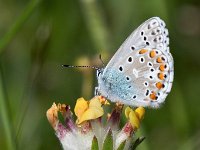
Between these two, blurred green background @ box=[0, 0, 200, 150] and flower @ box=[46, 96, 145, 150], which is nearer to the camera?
flower @ box=[46, 96, 145, 150]

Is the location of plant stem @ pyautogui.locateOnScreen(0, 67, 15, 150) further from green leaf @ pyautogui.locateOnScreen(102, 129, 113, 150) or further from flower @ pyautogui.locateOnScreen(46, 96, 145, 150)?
green leaf @ pyautogui.locateOnScreen(102, 129, 113, 150)

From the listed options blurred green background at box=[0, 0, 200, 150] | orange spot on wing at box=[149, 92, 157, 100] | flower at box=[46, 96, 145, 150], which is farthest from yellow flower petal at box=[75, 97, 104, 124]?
blurred green background at box=[0, 0, 200, 150]

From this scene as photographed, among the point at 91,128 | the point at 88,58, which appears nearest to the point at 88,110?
the point at 91,128

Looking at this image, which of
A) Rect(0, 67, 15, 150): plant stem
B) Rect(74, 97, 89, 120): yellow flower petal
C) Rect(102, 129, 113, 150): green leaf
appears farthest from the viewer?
Rect(0, 67, 15, 150): plant stem

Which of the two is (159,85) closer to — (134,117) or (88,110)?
(134,117)

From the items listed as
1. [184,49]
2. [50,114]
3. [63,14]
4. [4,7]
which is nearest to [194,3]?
[184,49]
